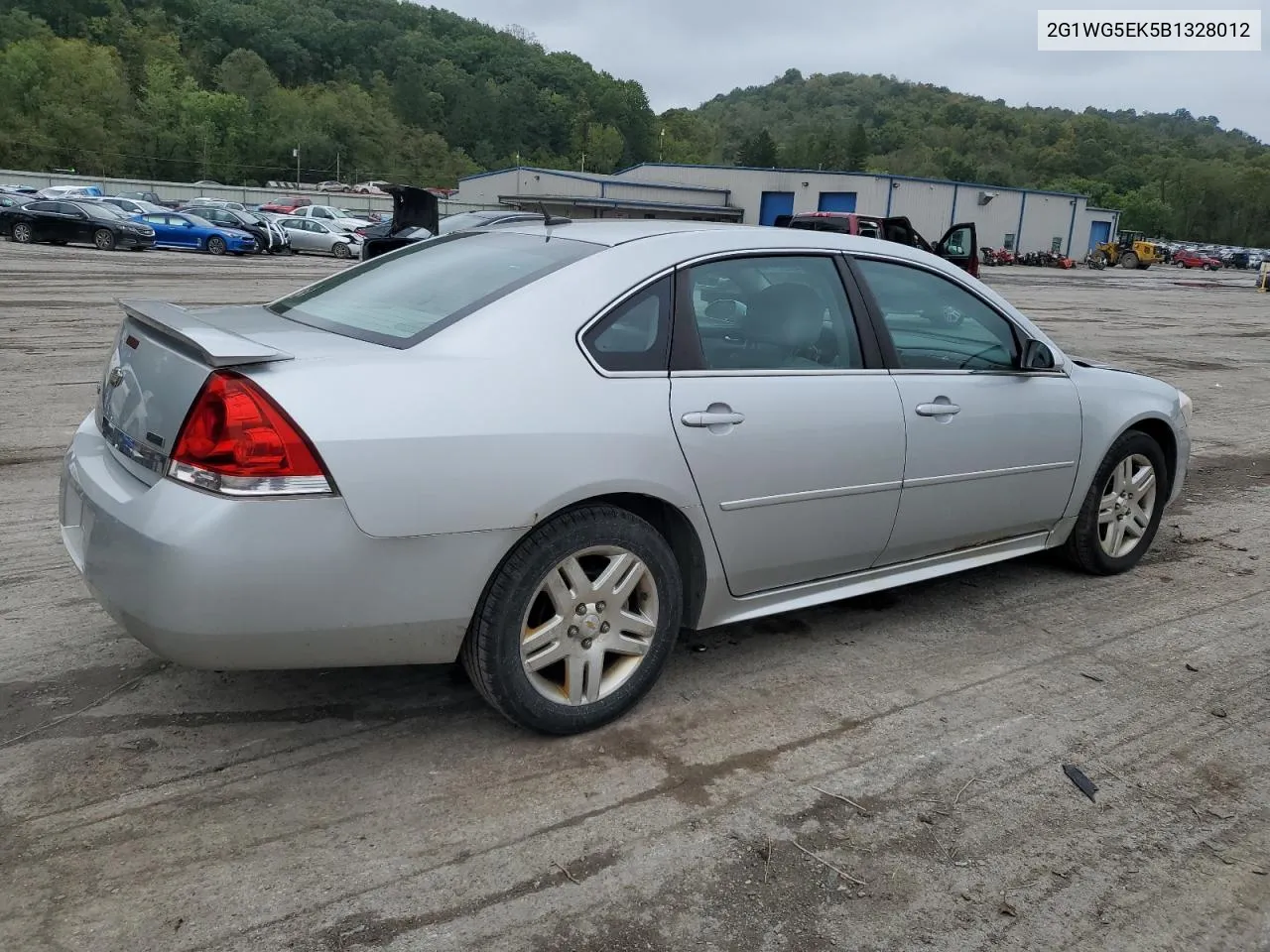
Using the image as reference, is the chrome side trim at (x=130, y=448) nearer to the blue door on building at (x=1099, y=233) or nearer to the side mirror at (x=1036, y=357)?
the side mirror at (x=1036, y=357)

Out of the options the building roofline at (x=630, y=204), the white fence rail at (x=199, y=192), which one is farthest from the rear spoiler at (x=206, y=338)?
the white fence rail at (x=199, y=192)

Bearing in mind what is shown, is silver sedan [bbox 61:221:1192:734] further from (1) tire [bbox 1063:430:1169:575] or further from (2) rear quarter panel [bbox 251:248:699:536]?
(1) tire [bbox 1063:430:1169:575]

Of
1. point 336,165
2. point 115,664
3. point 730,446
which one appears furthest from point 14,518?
point 336,165

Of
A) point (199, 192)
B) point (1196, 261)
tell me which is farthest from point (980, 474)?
point (1196, 261)

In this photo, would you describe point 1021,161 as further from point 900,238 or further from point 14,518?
point 14,518

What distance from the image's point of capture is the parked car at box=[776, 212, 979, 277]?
49.4 ft

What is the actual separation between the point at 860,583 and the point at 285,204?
5929 cm

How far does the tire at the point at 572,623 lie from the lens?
3020 millimetres

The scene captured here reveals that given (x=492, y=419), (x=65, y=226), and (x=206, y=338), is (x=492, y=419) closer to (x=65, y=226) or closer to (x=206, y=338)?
(x=206, y=338)

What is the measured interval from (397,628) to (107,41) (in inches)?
6185

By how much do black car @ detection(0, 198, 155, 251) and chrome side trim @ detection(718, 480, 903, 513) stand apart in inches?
1152

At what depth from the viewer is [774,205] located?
202ft

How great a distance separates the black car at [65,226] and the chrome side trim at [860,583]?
2910 cm

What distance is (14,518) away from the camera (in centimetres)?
511
